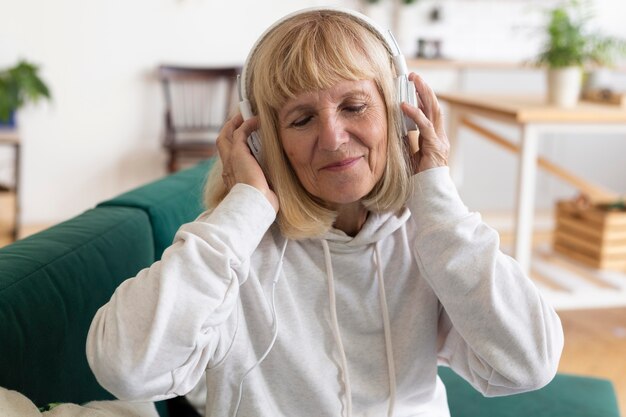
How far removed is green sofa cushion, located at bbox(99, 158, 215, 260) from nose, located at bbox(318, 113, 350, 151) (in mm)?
466

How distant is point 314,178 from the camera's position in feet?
3.73

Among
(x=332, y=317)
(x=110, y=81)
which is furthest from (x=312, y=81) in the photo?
(x=110, y=81)

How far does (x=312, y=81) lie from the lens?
1080mm

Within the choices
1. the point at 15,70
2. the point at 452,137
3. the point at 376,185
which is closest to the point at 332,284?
the point at 376,185

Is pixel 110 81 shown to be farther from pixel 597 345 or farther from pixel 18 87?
pixel 597 345

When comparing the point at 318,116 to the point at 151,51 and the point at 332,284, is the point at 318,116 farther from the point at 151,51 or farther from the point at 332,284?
the point at 151,51

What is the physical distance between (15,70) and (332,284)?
11.4 ft

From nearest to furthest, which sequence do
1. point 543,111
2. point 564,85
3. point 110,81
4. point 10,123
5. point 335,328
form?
1. point 335,328
2. point 543,111
3. point 564,85
4. point 10,123
5. point 110,81

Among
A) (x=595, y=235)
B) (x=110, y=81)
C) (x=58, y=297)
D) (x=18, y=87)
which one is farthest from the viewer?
(x=110, y=81)

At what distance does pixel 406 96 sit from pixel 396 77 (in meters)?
0.03

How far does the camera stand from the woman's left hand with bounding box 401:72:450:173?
1.14 metres

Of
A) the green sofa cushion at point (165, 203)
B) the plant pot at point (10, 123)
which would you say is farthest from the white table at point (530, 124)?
the plant pot at point (10, 123)

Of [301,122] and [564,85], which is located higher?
[564,85]

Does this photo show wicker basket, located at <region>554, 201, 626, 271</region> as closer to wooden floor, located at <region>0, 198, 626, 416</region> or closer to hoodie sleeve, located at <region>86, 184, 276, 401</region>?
wooden floor, located at <region>0, 198, 626, 416</region>
